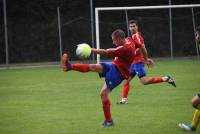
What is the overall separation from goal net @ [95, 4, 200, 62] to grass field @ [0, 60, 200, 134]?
892cm

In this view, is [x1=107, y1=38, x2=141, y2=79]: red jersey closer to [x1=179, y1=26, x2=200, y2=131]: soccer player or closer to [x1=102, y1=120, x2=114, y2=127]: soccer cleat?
[x1=102, y1=120, x2=114, y2=127]: soccer cleat

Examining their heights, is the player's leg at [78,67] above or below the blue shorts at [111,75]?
above

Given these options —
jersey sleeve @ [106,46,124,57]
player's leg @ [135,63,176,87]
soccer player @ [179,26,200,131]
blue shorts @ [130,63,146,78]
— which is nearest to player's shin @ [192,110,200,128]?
soccer player @ [179,26,200,131]

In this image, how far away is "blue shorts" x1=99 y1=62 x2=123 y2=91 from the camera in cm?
1138

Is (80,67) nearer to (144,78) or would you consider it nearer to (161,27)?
(144,78)

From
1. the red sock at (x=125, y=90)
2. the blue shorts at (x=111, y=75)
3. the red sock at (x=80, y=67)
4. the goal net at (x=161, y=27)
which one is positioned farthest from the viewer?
the goal net at (x=161, y=27)

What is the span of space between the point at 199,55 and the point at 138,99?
1650 centimetres

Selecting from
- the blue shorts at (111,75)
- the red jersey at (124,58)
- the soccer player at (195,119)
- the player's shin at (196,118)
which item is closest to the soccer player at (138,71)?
the red jersey at (124,58)

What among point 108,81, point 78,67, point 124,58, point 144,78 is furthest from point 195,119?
point 144,78

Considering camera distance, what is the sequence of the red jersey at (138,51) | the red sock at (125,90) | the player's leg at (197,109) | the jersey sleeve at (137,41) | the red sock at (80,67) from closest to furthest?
the player's leg at (197,109), the red sock at (80,67), the jersey sleeve at (137,41), the red jersey at (138,51), the red sock at (125,90)

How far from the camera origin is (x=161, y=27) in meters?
31.4

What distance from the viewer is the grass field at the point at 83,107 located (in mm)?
10969

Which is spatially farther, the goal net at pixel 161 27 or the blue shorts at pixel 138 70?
the goal net at pixel 161 27

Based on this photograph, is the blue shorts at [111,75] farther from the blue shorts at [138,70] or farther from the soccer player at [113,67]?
the blue shorts at [138,70]
